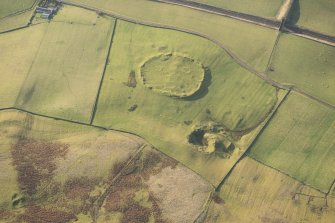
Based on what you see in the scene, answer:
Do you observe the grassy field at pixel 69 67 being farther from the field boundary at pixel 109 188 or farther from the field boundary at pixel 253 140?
the field boundary at pixel 253 140

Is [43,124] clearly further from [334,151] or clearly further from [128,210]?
[334,151]

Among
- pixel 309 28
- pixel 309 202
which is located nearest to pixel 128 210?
pixel 309 202

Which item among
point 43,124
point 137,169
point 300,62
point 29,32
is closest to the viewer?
point 137,169

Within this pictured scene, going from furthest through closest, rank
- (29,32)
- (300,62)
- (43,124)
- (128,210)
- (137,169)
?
1. (29,32)
2. (300,62)
3. (43,124)
4. (137,169)
5. (128,210)

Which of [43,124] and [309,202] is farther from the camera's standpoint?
[43,124]

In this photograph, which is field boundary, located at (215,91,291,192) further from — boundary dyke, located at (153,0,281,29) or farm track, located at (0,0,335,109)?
boundary dyke, located at (153,0,281,29)

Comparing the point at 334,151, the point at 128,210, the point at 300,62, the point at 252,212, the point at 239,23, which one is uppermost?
the point at 239,23

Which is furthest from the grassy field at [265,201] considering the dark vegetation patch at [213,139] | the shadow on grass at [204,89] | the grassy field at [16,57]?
the grassy field at [16,57]
